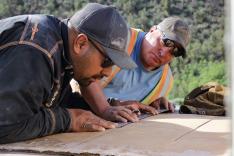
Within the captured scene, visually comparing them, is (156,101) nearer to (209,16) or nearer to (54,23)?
(54,23)

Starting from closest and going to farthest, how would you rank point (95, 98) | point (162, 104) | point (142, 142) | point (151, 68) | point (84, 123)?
point (142, 142) → point (84, 123) → point (95, 98) → point (162, 104) → point (151, 68)

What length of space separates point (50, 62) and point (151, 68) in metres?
1.35

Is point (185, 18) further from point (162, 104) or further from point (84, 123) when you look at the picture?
point (84, 123)

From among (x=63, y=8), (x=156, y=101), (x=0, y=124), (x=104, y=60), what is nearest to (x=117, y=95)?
(x=156, y=101)

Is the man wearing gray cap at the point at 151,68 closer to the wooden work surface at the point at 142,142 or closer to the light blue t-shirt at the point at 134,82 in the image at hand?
the light blue t-shirt at the point at 134,82

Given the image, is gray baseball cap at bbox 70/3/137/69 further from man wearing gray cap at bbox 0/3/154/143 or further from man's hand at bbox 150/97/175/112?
man's hand at bbox 150/97/175/112

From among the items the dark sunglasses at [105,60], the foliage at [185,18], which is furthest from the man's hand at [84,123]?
the foliage at [185,18]

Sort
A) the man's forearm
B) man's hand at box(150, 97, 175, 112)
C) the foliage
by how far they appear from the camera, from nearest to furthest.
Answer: the man's forearm → man's hand at box(150, 97, 175, 112) → the foliage

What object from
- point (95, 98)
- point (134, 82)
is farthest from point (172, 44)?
point (95, 98)

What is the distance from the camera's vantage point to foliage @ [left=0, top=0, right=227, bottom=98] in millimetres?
4691

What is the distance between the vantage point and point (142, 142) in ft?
5.69

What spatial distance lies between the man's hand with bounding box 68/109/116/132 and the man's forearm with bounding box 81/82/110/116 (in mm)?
283

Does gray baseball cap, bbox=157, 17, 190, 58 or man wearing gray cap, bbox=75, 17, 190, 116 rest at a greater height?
gray baseball cap, bbox=157, 17, 190, 58

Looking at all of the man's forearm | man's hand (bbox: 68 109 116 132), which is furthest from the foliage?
man's hand (bbox: 68 109 116 132)
